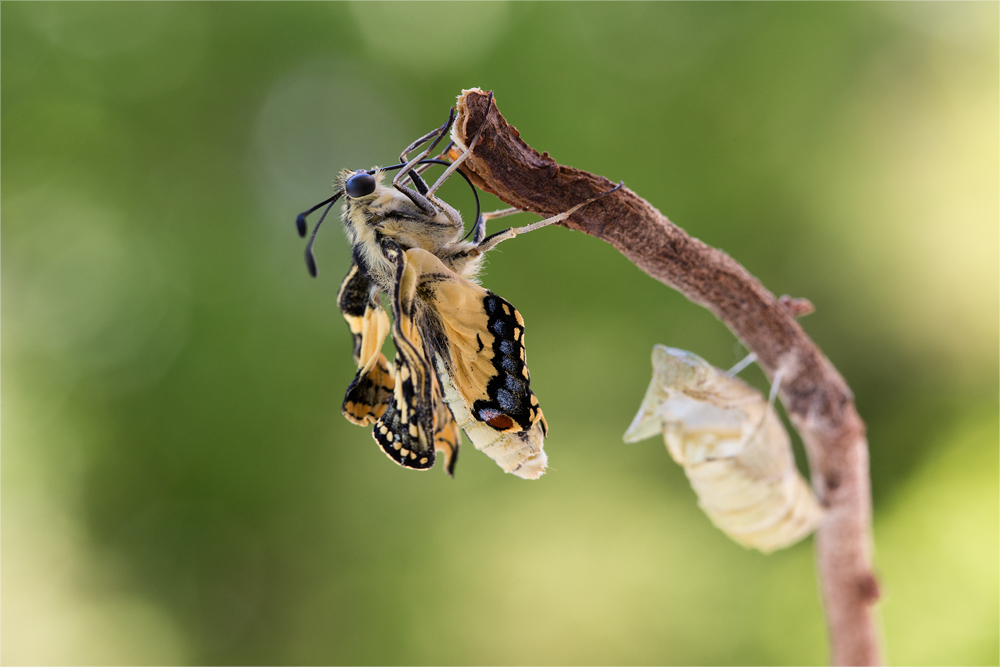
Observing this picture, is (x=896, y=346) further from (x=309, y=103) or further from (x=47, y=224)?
(x=47, y=224)

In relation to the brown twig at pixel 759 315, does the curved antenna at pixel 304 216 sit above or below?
above

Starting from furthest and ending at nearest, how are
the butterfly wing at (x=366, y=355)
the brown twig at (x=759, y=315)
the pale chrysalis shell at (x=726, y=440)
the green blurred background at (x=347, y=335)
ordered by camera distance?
the green blurred background at (x=347, y=335)
the pale chrysalis shell at (x=726, y=440)
the butterfly wing at (x=366, y=355)
the brown twig at (x=759, y=315)

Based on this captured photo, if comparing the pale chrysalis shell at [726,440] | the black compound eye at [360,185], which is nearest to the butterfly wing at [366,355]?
the black compound eye at [360,185]

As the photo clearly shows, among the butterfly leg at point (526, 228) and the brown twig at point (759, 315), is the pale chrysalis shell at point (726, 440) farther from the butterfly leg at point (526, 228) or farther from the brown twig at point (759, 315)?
the butterfly leg at point (526, 228)

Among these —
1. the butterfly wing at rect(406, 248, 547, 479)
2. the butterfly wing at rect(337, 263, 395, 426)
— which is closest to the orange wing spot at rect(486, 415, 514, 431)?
the butterfly wing at rect(406, 248, 547, 479)

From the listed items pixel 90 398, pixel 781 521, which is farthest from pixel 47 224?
pixel 781 521

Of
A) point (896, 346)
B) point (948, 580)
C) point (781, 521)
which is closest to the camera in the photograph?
point (781, 521)

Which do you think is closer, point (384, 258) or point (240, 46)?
point (384, 258)

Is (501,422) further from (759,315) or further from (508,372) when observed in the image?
(759,315)
